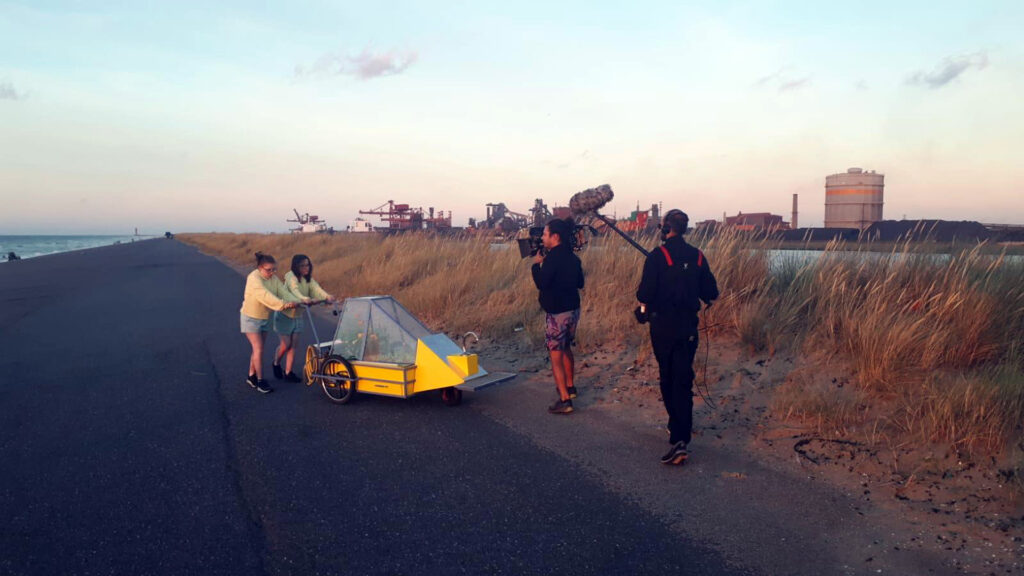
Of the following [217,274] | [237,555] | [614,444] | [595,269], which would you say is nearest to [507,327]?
[595,269]

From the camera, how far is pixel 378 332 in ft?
22.7

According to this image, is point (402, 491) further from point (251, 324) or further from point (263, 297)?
point (251, 324)

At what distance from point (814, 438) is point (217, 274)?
26.1 m

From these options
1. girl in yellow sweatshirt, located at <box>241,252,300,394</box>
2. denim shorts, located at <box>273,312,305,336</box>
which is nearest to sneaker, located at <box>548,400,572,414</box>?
girl in yellow sweatshirt, located at <box>241,252,300,394</box>

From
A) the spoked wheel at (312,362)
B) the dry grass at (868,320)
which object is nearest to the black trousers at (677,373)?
the dry grass at (868,320)

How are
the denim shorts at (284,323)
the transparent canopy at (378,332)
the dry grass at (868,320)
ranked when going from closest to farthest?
the dry grass at (868,320) < the transparent canopy at (378,332) < the denim shorts at (284,323)

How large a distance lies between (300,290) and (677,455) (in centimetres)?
467

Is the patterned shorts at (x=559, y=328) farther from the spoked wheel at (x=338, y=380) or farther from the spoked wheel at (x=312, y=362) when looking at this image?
the spoked wheel at (x=312, y=362)

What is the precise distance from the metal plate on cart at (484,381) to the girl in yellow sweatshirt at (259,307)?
225 cm

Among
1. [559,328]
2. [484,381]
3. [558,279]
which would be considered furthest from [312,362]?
[558,279]

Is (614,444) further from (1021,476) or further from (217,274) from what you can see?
(217,274)

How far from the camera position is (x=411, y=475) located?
15.9ft

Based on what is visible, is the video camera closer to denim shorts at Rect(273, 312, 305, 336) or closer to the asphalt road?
the asphalt road

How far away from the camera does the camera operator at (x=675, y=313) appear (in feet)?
17.0
